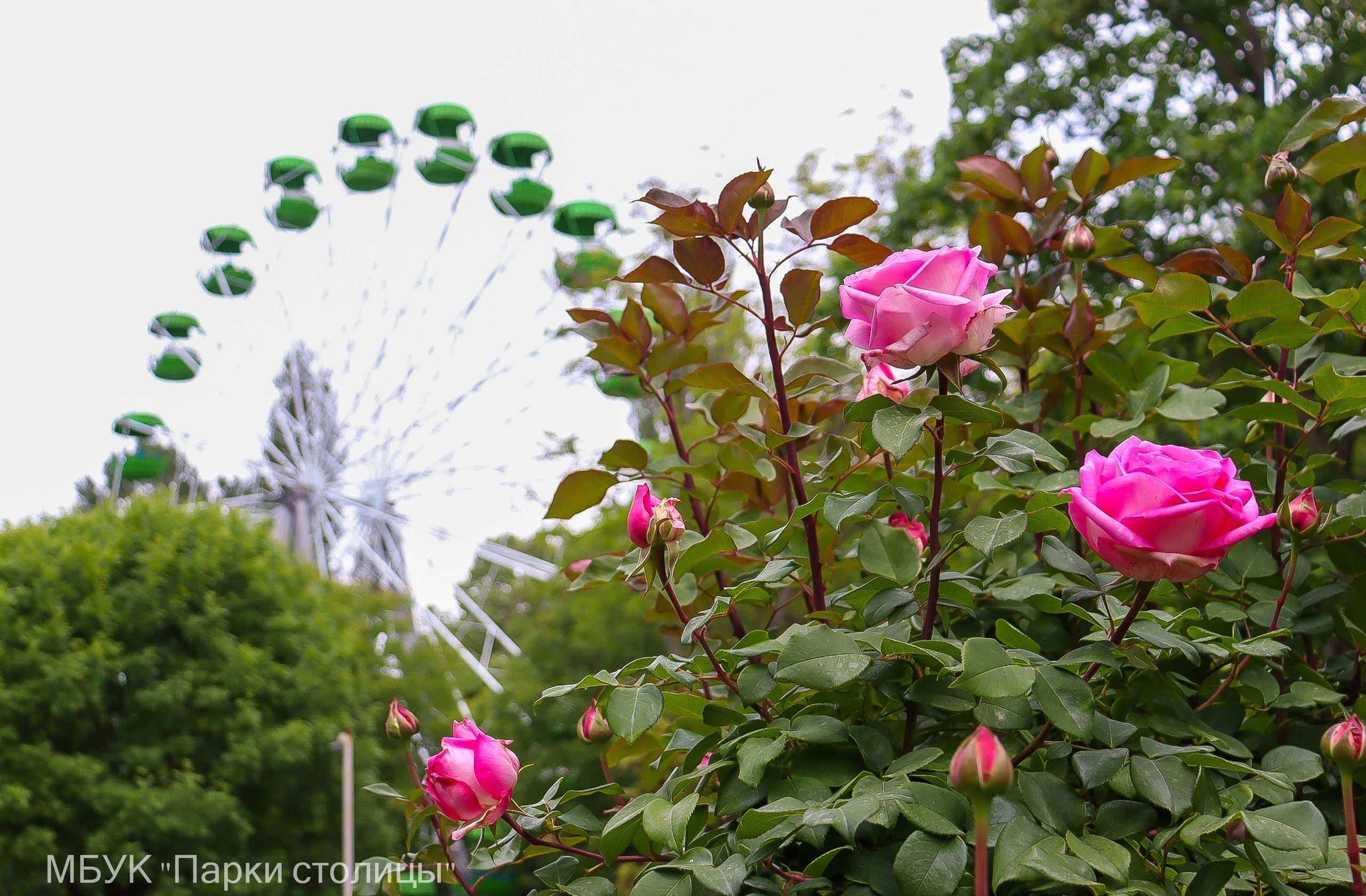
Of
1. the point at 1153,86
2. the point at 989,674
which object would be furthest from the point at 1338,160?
the point at 1153,86

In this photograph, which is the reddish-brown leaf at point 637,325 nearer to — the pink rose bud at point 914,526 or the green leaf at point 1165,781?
the pink rose bud at point 914,526

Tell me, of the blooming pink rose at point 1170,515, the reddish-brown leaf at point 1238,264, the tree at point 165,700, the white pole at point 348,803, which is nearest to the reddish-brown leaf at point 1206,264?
the reddish-brown leaf at point 1238,264

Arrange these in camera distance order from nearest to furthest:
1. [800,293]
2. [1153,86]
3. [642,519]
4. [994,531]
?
1. [994,531]
2. [642,519]
3. [800,293]
4. [1153,86]

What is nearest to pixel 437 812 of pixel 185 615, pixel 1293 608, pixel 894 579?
pixel 894 579

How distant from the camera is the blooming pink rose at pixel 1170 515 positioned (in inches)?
26.5

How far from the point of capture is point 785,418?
95cm

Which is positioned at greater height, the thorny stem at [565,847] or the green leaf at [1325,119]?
the green leaf at [1325,119]

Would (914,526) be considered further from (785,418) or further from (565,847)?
(565,847)

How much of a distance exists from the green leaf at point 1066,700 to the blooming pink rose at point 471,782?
0.38 m

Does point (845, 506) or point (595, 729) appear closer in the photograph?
point (845, 506)

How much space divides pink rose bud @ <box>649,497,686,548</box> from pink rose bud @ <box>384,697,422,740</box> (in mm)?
355

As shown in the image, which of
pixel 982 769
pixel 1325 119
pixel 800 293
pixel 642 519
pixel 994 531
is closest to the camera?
pixel 982 769

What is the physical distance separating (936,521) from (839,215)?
0.27 meters

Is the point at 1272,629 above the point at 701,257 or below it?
below
